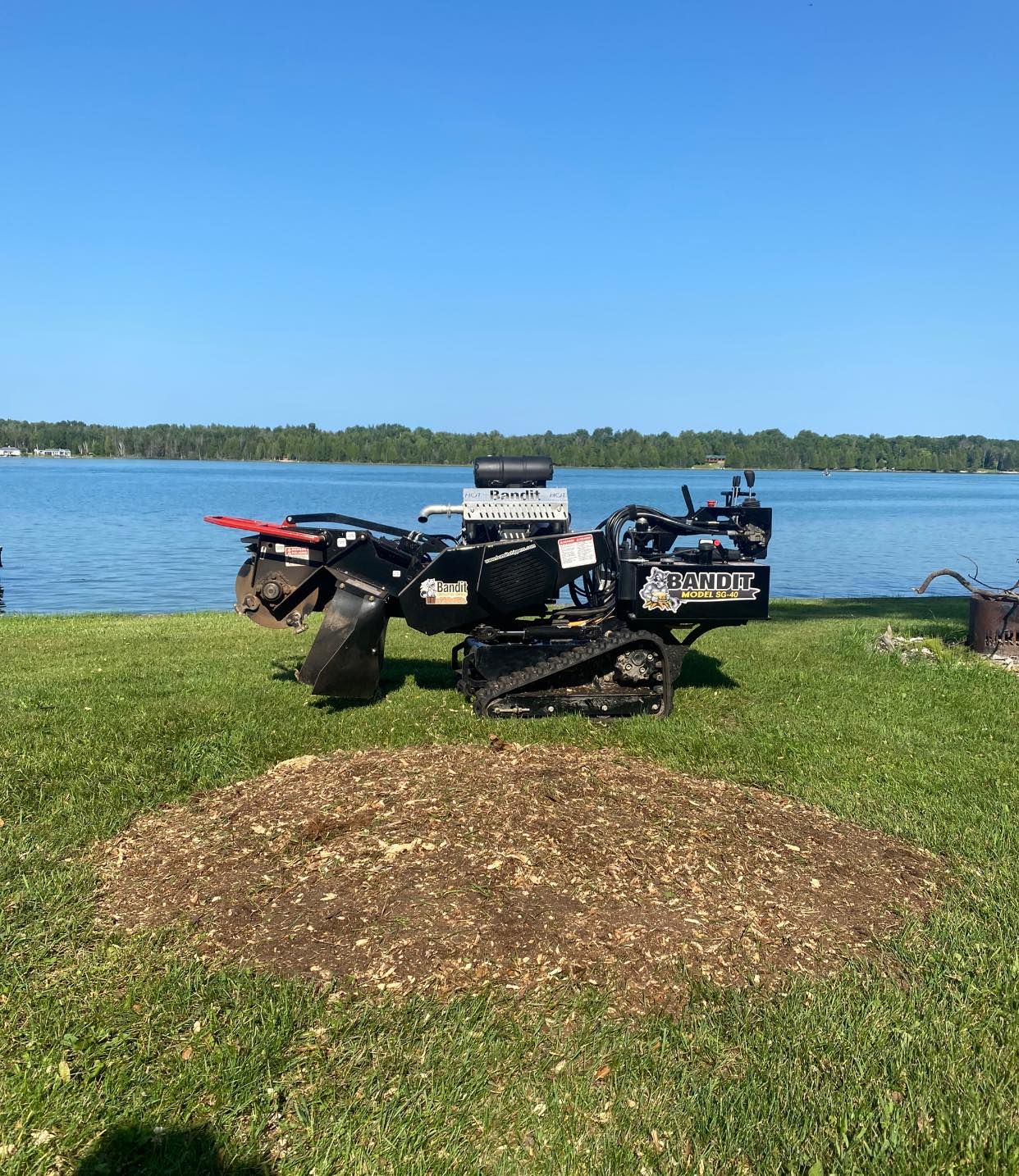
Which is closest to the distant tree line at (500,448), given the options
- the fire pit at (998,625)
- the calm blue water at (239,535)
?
the calm blue water at (239,535)

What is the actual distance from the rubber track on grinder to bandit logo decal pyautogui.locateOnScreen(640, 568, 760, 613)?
0.32 m

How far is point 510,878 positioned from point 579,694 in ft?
12.1

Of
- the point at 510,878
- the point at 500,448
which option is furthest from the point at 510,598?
the point at 500,448

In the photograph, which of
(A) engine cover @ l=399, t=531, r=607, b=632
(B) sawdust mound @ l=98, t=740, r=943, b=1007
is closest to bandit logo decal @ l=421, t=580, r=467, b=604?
(A) engine cover @ l=399, t=531, r=607, b=632

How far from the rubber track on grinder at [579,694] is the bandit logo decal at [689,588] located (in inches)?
12.4

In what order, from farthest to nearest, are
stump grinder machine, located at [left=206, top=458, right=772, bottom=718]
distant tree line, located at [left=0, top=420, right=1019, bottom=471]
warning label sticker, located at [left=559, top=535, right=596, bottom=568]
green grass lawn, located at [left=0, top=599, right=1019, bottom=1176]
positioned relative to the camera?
distant tree line, located at [left=0, top=420, right=1019, bottom=471] → warning label sticker, located at [left=559, top=535, right=596, bottom=568] → stump grinder machine, located at [left=206, top=458, right=772, bottom=718] → green grass lawn, located at [left=0, top=599, right=1019, bottom=1176]

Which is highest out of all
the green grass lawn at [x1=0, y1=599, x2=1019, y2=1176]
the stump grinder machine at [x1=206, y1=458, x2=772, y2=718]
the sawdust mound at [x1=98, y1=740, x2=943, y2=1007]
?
the stump grinder machine at [x1=206, y1=458, x2=772, y2=718]

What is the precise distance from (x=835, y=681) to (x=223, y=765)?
6.31 meters

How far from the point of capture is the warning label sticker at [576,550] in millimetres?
8711

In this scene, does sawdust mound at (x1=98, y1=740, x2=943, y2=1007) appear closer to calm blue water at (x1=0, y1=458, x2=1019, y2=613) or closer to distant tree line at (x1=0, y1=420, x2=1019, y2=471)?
calm blue water at (x1=0, y1=458, x2=1019, y2=613)

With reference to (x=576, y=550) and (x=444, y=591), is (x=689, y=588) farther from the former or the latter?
(x=444, y=591)

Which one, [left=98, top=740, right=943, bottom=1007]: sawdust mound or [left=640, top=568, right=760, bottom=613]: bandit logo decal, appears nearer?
[left=98, top=740, right=943, bottom=1007]: sawdust mound

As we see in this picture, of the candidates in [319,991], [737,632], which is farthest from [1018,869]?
[737,632]

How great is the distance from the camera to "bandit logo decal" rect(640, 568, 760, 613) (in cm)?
857
